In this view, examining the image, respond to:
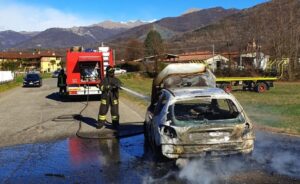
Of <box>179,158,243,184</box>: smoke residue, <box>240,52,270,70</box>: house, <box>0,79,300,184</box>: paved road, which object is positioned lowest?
<box>0,79,300,184</box>: paved road

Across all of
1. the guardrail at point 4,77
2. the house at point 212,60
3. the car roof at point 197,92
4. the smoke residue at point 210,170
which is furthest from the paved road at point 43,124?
the guardrail at point 4,77

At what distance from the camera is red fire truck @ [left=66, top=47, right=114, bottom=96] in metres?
25.7

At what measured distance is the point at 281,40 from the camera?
54312 mm

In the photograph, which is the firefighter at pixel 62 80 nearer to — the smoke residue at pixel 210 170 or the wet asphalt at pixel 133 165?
the wet asphalt at pixel 133 165

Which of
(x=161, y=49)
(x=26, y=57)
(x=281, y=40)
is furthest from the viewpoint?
(x=26, y=57)

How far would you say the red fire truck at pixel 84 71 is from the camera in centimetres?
2573

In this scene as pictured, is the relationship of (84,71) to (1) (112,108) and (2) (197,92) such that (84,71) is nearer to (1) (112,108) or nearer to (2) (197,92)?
(1) (112,108)

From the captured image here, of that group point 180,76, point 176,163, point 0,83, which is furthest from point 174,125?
point 0,83

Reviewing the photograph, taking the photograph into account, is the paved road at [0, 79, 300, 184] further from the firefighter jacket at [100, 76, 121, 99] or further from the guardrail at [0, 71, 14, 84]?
the guardrail at [0, 71, 14, 84]

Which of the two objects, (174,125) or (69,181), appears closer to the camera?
(69,181)

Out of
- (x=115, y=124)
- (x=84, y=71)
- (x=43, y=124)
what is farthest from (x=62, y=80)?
(x=115, y=124)

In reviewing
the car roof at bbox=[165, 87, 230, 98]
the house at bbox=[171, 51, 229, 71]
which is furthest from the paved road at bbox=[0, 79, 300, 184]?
the house at bbox=[171, 51, 229, 71]

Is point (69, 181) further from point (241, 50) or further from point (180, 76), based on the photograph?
point (241, 50)

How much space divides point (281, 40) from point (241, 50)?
10.9 metres
